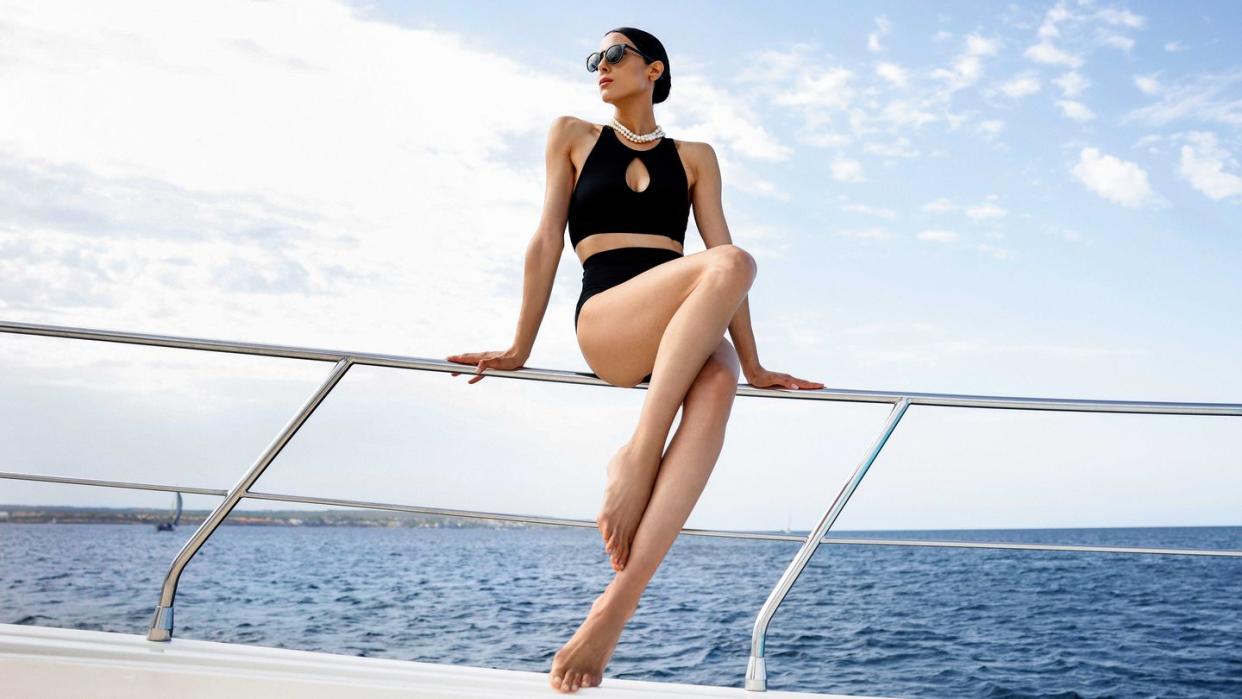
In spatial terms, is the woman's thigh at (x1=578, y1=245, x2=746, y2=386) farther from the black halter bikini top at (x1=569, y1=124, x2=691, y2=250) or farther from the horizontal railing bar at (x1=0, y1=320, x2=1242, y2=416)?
the black halter bikini top at (x1=569, y1=124, x2=691, y2=250)

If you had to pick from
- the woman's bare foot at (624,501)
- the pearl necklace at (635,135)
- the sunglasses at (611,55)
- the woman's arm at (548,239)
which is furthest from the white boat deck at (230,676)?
the sunglasses at (611,55)

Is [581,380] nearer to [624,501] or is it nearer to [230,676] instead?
[624,501]

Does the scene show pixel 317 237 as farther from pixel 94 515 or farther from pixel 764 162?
pixel 764 162

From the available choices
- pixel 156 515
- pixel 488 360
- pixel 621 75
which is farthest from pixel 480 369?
pixel 156 515

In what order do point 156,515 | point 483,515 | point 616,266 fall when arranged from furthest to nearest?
point 156,515 < point 616,266 < point 483,515

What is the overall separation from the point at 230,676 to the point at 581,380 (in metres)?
0.78

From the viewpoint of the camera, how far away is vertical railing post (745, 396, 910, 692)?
1.32 meters

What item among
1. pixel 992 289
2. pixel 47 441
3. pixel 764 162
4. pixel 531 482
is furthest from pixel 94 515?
pixel 992 289

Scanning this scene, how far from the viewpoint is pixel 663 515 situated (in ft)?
4.48

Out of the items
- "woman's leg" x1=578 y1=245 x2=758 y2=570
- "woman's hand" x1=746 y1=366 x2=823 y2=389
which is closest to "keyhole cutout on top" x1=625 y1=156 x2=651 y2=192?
"woman's leg" x1=578 y1=245 x2=758 y2=570

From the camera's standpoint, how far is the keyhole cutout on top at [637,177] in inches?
81.1

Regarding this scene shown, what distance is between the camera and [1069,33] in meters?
43.6

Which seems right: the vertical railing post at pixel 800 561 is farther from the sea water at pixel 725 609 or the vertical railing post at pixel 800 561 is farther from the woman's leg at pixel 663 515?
the sea water at pixel 725 609

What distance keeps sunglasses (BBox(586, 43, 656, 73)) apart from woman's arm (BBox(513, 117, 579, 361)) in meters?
0.14
